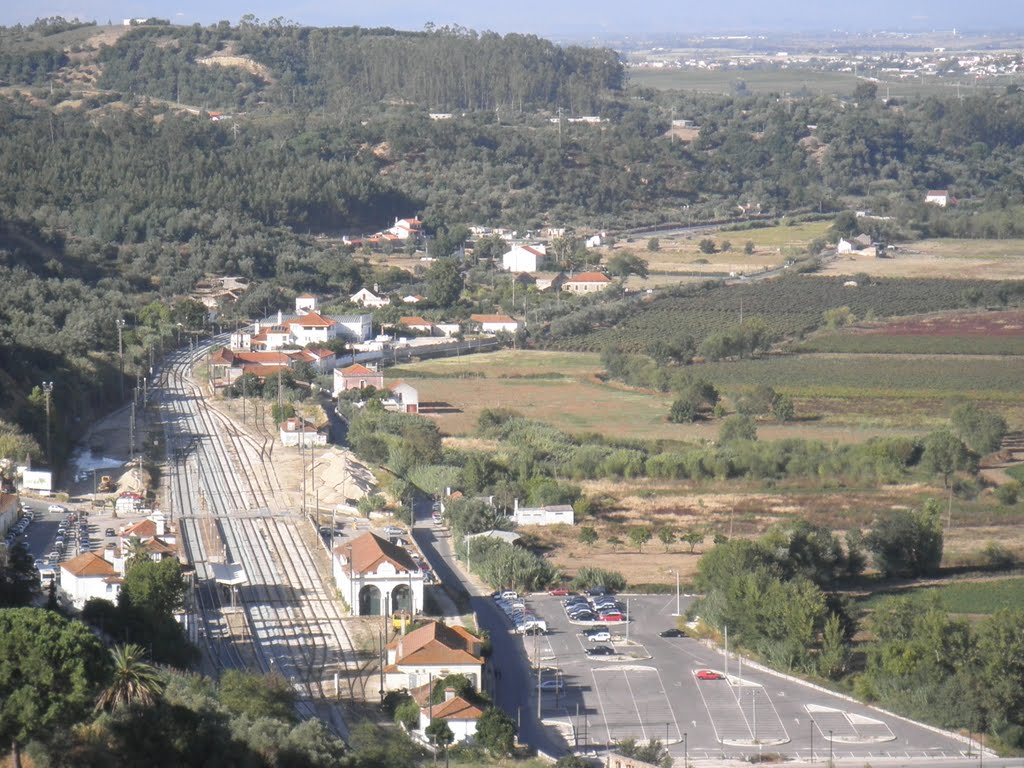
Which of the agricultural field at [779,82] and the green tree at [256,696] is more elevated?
the agricultural field at [779,82]

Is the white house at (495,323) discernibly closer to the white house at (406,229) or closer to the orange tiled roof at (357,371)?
the orange tiled roof at (357,371)

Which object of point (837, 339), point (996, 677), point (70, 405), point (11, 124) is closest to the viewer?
point (996, 677)

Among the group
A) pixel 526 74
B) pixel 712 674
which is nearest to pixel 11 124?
pixel 526 74

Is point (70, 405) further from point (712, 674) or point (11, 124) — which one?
point (11, 124)

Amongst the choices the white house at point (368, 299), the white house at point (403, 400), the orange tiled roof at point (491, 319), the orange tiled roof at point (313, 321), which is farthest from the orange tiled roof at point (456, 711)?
the white house at point (368, 299)

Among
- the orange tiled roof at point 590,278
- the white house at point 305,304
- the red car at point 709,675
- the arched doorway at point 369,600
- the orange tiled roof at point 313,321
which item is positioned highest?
the arched doorway at point 369,600

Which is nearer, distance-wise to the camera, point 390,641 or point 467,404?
point 390,641

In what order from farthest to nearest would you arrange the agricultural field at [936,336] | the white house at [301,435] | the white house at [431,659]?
the agricultural field at [936,336] < the white house at [301,435] < the white house at [431,659]
